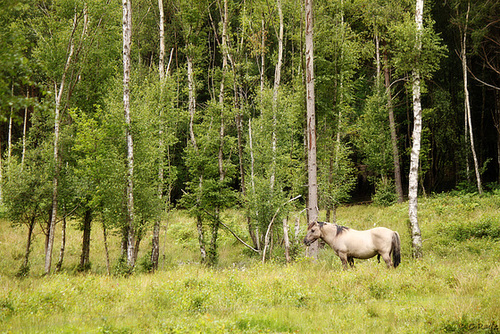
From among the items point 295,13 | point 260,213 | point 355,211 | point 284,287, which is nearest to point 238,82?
point 295,13

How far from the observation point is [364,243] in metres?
11.3

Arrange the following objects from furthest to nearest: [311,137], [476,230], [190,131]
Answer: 1. [190,131]
2. [476,230]
3. [311,137]

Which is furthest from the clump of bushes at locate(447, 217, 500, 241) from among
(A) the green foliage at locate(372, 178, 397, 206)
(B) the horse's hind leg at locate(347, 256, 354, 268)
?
(A) the green foliage at locate(372, 178, 397, 206)

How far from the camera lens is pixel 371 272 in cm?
990

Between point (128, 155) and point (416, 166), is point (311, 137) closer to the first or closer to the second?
point (416, 166)

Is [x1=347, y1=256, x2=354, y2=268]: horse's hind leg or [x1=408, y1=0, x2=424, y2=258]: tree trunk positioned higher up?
[x1=408, y1=0, x2=424, y2=258]: tree trunk

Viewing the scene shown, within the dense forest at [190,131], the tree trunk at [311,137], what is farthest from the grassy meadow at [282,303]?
the dense forest at [190,131]

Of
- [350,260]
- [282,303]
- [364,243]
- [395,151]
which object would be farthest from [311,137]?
[395,151]

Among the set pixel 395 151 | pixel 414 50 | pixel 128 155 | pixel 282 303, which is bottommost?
pixel 282 303

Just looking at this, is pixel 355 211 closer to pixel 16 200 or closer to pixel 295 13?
pixel 295 13

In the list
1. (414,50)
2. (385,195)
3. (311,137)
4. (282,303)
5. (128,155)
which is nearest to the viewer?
A: (282,303)

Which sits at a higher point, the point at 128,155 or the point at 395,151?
the point at 395,151

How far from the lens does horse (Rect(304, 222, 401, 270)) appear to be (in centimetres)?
1112

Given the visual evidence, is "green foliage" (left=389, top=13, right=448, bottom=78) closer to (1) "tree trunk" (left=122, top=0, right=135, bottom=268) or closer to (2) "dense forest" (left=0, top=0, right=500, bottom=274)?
(2) "dense forest" (left=0, top=0, right=500, bottom=274)
